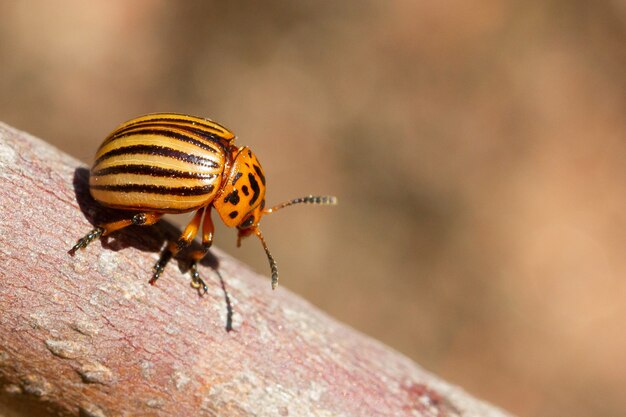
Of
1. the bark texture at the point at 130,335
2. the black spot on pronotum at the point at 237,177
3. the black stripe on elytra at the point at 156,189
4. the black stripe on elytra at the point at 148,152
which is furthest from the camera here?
→ the black spot on pronotum at the point at 237,177

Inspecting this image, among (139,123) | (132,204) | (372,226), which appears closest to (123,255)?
(132,204)

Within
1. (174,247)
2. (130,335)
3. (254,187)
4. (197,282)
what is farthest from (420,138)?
(130,335)

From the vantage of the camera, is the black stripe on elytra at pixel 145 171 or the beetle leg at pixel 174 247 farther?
the black stripe on elytra at pixel 145 171

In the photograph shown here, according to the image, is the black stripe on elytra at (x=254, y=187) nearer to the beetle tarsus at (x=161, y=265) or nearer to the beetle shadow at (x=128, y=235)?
the beetle shadow at (x=128, y=235)

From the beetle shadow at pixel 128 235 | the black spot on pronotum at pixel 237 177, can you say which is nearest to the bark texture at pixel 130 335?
the beetle shadow at pixel 128 235

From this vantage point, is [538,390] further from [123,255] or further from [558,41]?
[123,255]

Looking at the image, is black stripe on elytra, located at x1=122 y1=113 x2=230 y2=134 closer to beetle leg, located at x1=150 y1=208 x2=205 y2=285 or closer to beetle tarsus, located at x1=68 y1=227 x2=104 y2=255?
beetle leg, located at x1=150 y1=208 x2=205 y2=285

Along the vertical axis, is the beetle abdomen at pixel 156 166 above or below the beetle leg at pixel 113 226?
above
